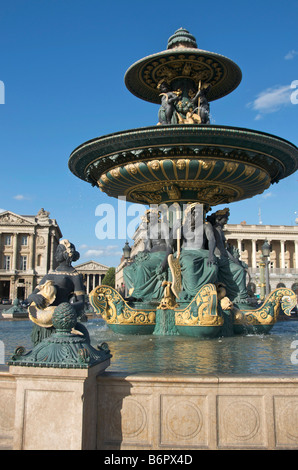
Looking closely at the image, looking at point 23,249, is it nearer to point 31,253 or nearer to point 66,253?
point 31,253

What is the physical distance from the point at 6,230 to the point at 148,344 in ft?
301

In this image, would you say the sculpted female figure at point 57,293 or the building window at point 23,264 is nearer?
the sculpted female figure at point 57,293

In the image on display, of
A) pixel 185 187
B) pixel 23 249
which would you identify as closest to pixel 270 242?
pixel 23 249

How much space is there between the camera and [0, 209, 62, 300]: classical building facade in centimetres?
9088

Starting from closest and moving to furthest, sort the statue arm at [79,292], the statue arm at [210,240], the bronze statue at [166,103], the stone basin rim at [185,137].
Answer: the statue arm at [79,292]
the stone basin rim at [185,137]
the statue arm at [210,240]
the bronze statue at [166,103]

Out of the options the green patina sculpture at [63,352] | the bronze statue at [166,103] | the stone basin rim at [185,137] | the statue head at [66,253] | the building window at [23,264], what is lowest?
the green patina sculpture at [63,352]

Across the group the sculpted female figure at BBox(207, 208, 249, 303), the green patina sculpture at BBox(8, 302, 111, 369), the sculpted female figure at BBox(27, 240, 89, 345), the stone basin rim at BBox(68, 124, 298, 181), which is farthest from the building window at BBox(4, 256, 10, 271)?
the green patina sculpture at BBox(8, 302, 111, 369)

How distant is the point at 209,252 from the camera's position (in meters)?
9.16

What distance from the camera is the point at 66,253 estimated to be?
4.93m

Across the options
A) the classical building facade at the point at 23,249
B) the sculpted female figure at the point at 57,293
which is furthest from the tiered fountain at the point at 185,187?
the classical building facade at the point at 23,249

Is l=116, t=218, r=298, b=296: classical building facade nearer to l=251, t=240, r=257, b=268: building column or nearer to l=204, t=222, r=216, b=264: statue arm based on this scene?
l=251, t=240, r=257, b=268: building column

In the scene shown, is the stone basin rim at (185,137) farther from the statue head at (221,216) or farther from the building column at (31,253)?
the building column at (31,253)

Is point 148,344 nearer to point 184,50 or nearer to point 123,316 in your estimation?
point 123,316

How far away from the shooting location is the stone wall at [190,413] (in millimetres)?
3160
